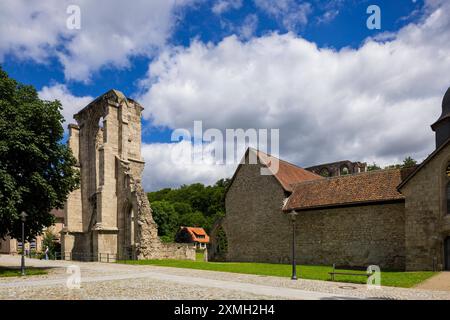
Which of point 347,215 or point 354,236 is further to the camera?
point 347,215

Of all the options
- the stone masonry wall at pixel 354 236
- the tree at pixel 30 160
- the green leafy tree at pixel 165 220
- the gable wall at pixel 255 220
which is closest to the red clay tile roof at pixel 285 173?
the gable wall at pixel 255 220

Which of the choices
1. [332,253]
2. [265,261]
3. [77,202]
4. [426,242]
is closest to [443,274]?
[426,242]

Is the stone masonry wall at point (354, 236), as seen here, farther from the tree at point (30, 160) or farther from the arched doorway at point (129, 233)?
the tree at point (30, 160)

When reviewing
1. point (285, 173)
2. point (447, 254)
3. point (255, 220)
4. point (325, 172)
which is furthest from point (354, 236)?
point (325, 172)

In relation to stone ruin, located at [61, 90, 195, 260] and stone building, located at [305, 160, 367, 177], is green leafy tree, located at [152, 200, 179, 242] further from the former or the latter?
stone ruin, located at [61, 90, 195, 260]

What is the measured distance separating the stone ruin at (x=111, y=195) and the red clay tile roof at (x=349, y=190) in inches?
464

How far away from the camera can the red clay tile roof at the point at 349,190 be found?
24250 mm

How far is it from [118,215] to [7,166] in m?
13.8

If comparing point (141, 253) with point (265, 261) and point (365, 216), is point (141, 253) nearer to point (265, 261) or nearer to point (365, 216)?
point (265, 261)

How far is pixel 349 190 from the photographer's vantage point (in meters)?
26.3

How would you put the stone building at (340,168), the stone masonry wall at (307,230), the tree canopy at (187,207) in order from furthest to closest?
the tree canopy at (187,207)
the stone building at (340,168)
the stone masonry wall at (307,230)

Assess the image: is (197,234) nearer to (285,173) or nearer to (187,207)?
(187,207)

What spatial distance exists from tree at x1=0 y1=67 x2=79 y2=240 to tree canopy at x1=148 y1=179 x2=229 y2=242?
4625cm

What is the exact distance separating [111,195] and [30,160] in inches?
500
